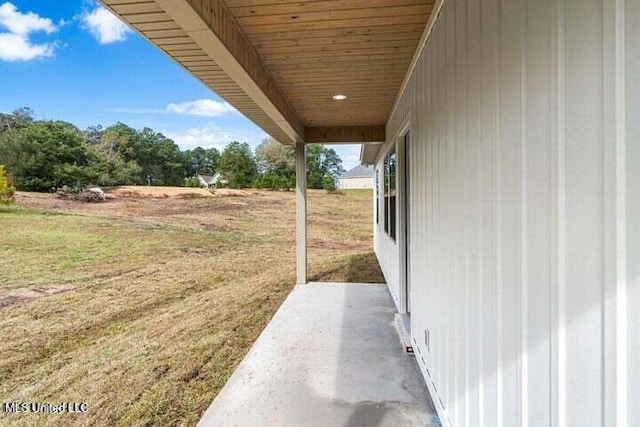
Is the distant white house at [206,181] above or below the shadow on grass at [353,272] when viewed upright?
above

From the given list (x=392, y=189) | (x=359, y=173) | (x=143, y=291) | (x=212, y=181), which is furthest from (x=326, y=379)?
(x=359, y=173)

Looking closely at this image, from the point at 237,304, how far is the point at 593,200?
6.41 meters

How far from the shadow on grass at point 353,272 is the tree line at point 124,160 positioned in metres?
6.51

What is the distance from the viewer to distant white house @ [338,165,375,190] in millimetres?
18391

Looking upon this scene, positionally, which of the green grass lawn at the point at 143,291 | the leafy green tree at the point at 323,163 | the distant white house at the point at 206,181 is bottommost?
the green grass lawn at the point at 143,291

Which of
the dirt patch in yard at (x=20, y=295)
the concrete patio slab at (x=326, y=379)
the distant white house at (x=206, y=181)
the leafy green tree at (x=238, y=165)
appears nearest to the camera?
the concrete patio slab at (x=326, y=379)

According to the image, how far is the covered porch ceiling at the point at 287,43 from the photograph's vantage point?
6.78 ft

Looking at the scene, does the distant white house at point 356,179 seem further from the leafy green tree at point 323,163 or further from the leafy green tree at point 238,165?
the leafy green tree at point 238,165

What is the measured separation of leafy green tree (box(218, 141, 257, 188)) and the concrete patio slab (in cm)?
1208

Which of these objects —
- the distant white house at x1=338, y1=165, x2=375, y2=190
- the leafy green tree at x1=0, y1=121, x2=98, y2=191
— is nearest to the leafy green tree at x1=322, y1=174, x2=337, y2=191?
the distant white house at x1=338, y1=165, x2=375, y2=190

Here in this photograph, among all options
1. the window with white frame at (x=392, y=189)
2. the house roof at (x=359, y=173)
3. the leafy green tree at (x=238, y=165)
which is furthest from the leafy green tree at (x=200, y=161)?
the window with white frame at (x=392, y=189)

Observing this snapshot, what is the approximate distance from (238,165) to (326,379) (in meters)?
15.2

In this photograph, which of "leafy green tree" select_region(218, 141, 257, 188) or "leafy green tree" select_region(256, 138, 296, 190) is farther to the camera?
"leafy green tree" select_region(256, 138, 296, 190)

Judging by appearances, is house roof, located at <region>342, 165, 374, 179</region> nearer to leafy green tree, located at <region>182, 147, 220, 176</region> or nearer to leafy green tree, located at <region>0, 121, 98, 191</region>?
leafy green tree, located at <region>182, 147, 220, 176</region>
